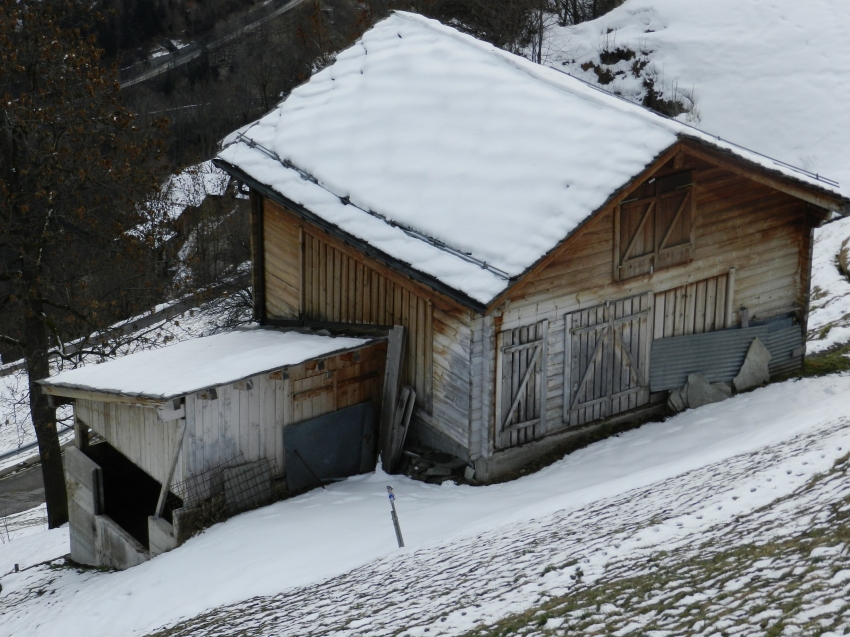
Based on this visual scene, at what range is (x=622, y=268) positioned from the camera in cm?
1438

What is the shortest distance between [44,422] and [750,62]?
81.2 ft

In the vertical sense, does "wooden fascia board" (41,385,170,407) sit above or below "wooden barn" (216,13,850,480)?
below

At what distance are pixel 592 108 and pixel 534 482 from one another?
564cm

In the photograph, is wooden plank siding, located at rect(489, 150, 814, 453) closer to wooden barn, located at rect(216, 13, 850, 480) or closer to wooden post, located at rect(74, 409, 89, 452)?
wooden barn, located at rect(216, 13, 850, 480)

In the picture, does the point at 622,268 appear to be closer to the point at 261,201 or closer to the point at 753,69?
the point at 261,201

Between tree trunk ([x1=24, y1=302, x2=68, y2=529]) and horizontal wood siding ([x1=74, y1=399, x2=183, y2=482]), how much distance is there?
5186 millimetres

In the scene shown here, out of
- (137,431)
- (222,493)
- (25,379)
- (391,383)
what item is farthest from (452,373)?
(25,379)

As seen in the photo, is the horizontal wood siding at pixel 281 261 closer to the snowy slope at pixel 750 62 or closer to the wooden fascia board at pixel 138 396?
the wooden fascia board at pixel 138 396

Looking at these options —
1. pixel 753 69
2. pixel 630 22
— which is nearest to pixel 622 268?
pixel 753 69

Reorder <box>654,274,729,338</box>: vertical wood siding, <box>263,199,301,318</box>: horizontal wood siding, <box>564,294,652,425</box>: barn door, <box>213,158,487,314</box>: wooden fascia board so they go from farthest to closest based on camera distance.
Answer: <box>263,199,301,318</box>: horizontal wood siding → <box>654,274,729,338</box>: vertical wood siding → <box>564,294,652,425</box>: barn door → <box>213,158,487,314</box>: wooden fascia board

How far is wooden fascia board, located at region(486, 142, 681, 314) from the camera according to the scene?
12750 mm

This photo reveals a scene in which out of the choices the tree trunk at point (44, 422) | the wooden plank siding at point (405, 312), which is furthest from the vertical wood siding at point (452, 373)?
the tree trunk at point (44, 422)

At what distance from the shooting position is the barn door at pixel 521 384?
13680 mm

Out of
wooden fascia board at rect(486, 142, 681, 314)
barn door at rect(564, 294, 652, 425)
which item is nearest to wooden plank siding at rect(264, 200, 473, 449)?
wooden fascia board at rect(486, 142, 681, 314)
